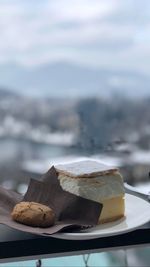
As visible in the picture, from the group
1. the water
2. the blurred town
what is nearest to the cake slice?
the water

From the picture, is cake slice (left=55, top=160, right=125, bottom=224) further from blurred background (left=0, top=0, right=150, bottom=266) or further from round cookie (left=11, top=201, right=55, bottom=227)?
blurred background (left=0, top=0, right=150, bottom=266)

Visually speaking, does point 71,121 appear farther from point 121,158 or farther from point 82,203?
point 82,203

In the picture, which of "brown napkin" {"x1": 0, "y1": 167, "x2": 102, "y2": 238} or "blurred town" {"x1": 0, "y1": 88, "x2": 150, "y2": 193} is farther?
"blurred town" {"x1": 0, "y1": 88, "x2": 150, "y2": 193}

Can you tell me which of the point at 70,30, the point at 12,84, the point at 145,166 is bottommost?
the point at 145,166

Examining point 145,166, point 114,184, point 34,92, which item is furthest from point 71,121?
point 114,184

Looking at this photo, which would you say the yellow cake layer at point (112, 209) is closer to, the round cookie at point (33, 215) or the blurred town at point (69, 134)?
the round cookie at point (33, 215)
